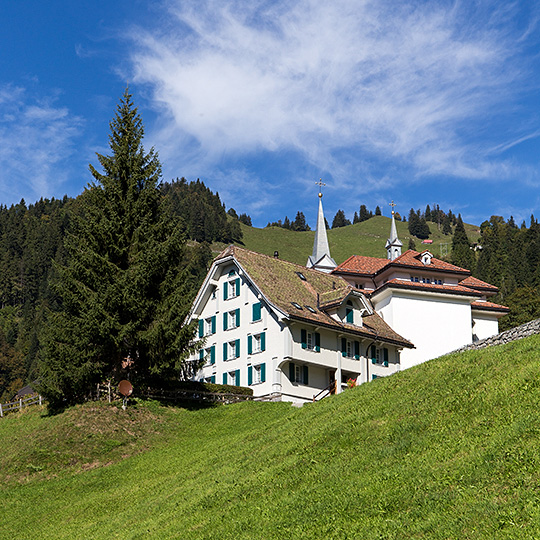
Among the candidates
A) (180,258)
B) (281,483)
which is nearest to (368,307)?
(180,258)

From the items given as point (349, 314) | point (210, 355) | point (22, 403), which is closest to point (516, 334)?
point (349, 314)

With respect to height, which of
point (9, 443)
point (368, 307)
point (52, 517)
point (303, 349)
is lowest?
point (52, 517)

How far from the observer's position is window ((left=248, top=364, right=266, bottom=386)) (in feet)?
158

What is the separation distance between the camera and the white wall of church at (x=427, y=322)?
6606 cm

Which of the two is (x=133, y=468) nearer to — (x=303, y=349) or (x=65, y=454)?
(x=65, y=454)

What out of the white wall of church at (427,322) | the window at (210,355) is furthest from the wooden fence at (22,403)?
the white wall of church at (427,322)

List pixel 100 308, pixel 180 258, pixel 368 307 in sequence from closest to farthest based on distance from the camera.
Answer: pixel 100 308 → pixel 180 258 → pixel 368 307

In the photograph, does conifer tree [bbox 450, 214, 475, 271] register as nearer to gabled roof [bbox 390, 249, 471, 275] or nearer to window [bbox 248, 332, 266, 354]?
gabled roof [bbox 390, 249, 471, 275]

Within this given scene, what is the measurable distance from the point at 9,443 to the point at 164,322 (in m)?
9.62

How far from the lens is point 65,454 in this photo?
3303cm

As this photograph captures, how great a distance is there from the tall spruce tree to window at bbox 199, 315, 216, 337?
10.3m

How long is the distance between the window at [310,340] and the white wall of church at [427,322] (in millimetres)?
18438

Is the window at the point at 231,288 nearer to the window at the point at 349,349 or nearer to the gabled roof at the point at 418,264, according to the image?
the window at the point at 349,349

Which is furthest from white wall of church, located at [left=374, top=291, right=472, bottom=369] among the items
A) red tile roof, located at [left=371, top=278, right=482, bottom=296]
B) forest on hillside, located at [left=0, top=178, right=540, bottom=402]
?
forest on hillside, located at [left=0, top=178, right=540, bottom=402]
